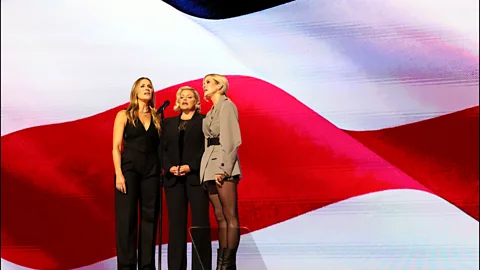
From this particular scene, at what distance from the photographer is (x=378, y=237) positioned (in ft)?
14.2

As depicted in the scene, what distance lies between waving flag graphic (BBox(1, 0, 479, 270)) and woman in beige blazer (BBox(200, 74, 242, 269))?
0.72 m

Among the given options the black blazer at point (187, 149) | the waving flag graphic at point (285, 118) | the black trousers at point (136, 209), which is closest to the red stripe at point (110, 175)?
the waving flag graphic at point (285, 118)

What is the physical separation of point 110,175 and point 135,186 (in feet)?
2.51

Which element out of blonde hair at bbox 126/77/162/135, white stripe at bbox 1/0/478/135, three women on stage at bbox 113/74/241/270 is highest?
white stripe at bbox 1/0/478/135

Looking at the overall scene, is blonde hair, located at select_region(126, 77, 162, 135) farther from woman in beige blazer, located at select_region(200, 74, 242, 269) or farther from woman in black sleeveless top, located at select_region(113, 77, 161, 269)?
woman in beige blazer, located at select_region(200, 74, 242, 269)

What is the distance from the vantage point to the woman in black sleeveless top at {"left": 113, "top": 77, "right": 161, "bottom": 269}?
13.6ft

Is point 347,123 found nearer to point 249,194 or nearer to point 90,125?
point 249,194

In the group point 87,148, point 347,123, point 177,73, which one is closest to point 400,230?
point 347,123

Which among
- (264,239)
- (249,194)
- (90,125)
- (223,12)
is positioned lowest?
(264,239)

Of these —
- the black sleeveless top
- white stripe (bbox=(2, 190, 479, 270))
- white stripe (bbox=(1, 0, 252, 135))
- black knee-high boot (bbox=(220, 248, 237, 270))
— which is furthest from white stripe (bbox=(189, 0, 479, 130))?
black knee-high boot (bbox=(220, 248, 237, 270))

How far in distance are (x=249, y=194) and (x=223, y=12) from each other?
1301 mm

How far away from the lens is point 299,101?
455cm

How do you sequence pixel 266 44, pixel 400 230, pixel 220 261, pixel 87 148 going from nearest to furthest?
pixel 220 261
pixel 400 230
pixel 266 44
pixel 87 148

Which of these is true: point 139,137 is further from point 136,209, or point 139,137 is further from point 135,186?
point 136,209
